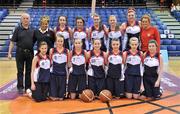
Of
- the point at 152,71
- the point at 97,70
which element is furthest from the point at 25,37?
the point at 152,71

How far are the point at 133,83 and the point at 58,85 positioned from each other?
48.3 inches

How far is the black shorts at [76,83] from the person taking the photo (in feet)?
18.4

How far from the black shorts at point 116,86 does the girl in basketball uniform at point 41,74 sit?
1000 mm

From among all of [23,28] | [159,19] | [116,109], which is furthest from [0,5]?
[116,109]

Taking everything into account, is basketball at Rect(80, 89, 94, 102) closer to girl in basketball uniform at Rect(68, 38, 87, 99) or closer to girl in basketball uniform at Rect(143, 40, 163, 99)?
girl in basketball uniform at Rect(68, 38, 87, 99)

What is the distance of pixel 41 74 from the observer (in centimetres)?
555

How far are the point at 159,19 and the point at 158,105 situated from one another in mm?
10900

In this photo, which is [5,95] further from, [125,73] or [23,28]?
[125,73]

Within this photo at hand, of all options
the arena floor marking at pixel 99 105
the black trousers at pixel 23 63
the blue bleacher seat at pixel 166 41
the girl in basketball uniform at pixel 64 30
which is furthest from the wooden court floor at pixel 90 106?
the blue bleacher seat at pixel 166 41

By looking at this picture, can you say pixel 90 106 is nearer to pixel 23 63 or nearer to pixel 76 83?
pixel 76 83

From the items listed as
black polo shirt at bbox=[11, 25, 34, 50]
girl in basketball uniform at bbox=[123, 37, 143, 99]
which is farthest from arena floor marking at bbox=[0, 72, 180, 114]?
black polo shirt at bbox=[11, 25, 34, 50]

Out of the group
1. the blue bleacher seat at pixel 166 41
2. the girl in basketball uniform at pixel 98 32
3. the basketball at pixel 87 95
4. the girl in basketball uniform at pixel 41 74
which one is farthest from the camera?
the blue bleacher seat at pixel 166 41

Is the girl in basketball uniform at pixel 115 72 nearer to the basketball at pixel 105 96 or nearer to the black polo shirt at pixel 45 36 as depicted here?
the basketball at pixel 105 96

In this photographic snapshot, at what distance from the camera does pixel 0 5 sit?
18.4 m
